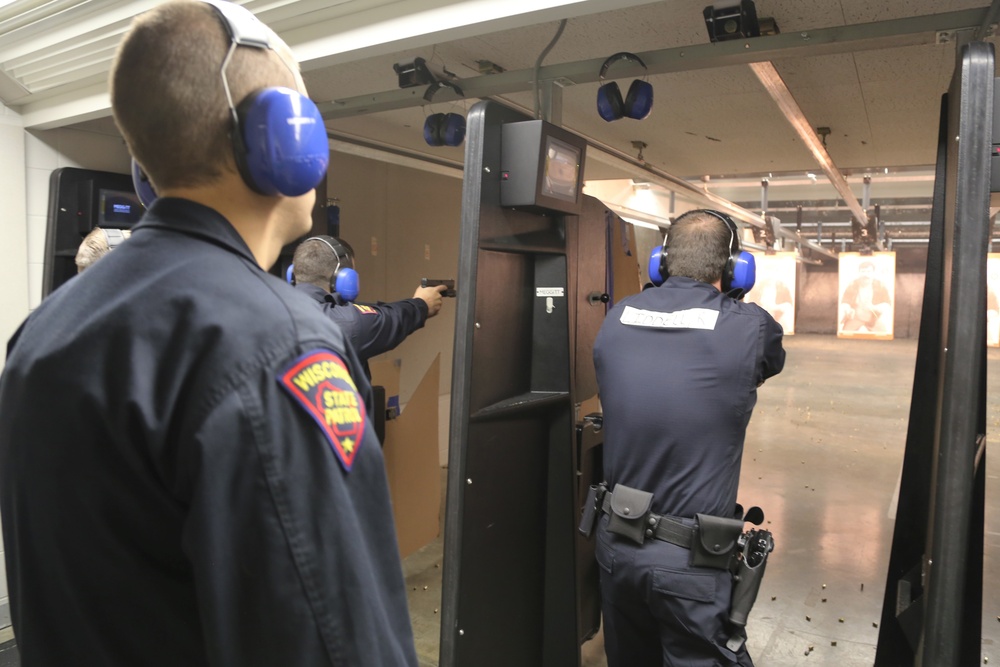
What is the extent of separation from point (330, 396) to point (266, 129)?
29 centimetres

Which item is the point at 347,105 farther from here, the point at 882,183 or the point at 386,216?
the point at 882,183

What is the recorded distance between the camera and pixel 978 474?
5.84 feet

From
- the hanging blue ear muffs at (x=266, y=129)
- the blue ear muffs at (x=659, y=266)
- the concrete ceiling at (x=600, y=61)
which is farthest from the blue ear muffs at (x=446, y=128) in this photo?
the hanging blue ear muffs at (x=266, y=129)

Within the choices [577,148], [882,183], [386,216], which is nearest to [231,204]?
[577,148]

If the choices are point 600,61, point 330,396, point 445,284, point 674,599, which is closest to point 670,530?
point 674,599

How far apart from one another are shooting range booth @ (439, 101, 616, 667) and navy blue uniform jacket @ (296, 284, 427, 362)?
78 centimetres

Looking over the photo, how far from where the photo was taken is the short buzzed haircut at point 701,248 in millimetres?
1971

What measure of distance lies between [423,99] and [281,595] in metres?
2.31

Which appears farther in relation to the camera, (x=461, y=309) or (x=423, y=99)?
(x=423, y=99)

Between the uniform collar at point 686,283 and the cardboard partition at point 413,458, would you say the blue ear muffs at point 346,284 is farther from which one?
the uniform collar at point 686,283

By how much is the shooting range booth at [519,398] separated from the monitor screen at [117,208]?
2120mm

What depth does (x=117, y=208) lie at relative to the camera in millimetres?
3232

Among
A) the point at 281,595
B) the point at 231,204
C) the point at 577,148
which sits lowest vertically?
the point at 281,595

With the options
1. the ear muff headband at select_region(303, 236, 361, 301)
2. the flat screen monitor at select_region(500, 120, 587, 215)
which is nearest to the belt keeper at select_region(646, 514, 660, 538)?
the flat screen monitor at select_region(500, 120, 587, 215)
